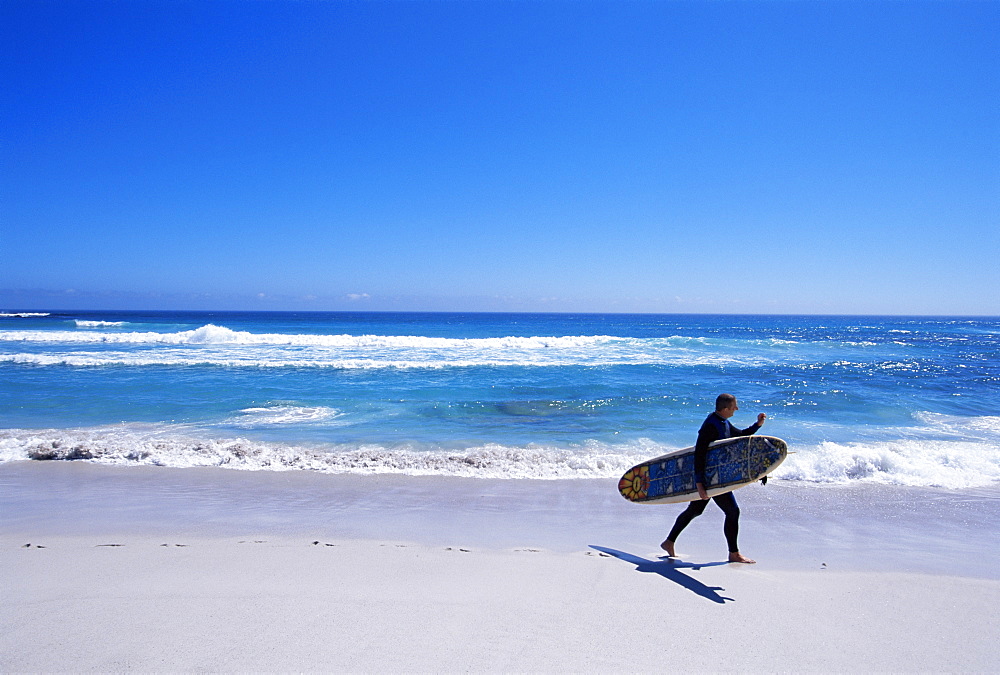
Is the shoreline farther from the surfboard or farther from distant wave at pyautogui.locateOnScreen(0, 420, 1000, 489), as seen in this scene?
the surfboard

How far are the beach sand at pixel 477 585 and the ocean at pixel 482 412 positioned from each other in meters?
1.40

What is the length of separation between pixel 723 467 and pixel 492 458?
429 centimetres

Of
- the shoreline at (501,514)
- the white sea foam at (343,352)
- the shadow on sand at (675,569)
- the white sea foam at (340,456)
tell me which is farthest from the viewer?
the white sea foam at (343,352)

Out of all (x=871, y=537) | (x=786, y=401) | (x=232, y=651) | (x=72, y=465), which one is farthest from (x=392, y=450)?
(x=786, y=401)

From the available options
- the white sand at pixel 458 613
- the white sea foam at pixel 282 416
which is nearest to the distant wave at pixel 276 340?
the white sea foam at pixel 282 416

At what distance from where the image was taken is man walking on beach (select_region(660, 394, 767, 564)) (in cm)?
452

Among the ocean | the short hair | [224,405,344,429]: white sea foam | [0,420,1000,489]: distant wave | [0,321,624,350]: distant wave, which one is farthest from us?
[0,321,624,350]: distant wave

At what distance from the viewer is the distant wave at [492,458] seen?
749cm

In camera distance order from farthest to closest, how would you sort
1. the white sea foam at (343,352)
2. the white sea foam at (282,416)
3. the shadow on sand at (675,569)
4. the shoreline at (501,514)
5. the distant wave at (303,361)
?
the white sea foam at (343,352)
the distant wave at (303,361)
the white sea foam at (282,416)
the shoreline at (501,514)
the shadow on sand at (675,569)

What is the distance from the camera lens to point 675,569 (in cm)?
445

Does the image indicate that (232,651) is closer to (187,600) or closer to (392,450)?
(187,600)

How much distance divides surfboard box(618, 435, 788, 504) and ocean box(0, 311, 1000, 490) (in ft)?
8.62

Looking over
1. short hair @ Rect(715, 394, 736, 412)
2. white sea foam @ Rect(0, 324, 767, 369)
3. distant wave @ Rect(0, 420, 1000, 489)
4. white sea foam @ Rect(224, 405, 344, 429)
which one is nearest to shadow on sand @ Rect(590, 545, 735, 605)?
short hair @ Rect(715, 394, 736, 412)

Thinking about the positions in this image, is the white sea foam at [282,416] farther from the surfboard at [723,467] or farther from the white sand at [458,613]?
the surfboard at [723,467]
